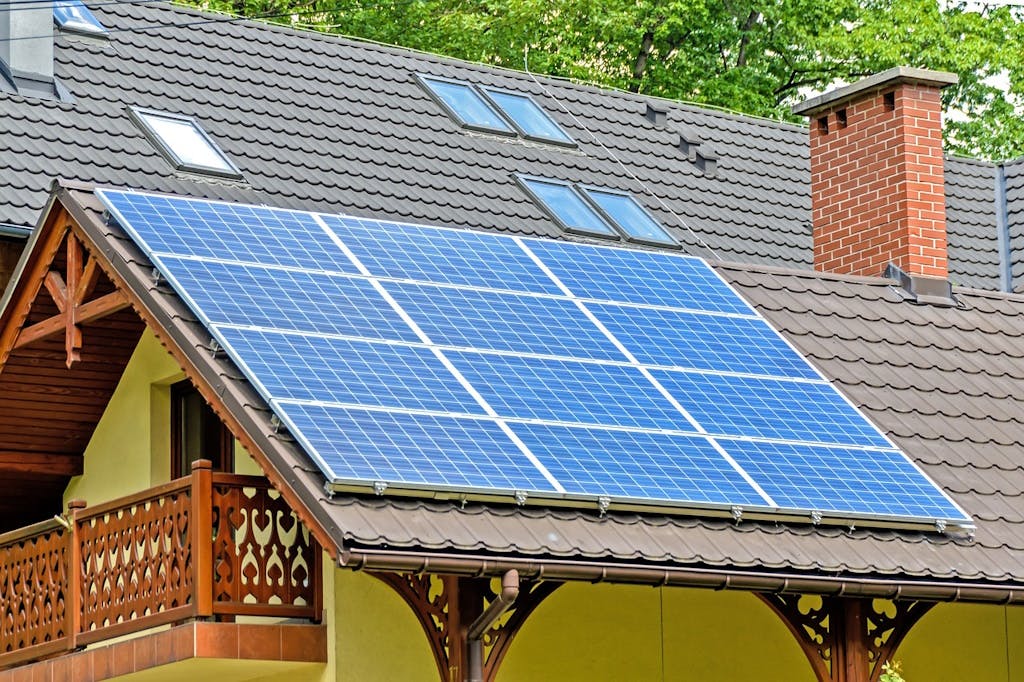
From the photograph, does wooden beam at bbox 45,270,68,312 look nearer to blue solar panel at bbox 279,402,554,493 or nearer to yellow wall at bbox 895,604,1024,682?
blue solar panel at bbox 279,402,554,493

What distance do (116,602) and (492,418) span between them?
2.86m

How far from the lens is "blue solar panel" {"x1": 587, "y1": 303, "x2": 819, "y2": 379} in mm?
15508

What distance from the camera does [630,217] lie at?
22.8 metres

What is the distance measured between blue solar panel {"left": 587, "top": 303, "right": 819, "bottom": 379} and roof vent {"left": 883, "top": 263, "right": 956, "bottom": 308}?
115 inches

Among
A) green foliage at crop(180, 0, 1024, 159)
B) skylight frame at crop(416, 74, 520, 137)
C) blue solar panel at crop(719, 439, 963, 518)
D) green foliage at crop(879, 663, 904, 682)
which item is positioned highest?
green foliage at crop(180, 0, 1024, 159)

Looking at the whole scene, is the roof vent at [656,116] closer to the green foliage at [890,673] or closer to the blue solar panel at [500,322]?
the blue solar panel at [500,322]

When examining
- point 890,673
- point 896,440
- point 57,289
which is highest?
point 57,289

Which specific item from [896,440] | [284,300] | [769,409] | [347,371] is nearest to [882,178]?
[896,440]

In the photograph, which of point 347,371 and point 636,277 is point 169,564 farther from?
point 636,277

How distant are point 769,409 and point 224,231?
4043 mm

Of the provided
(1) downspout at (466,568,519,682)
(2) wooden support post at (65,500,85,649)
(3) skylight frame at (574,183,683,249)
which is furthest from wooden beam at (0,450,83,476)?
(3) skylight frame at (574,183,683,249)

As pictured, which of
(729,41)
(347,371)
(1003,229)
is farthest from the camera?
(729,41)

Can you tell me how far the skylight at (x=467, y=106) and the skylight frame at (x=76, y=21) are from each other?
3846 mm

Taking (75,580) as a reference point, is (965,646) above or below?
below
